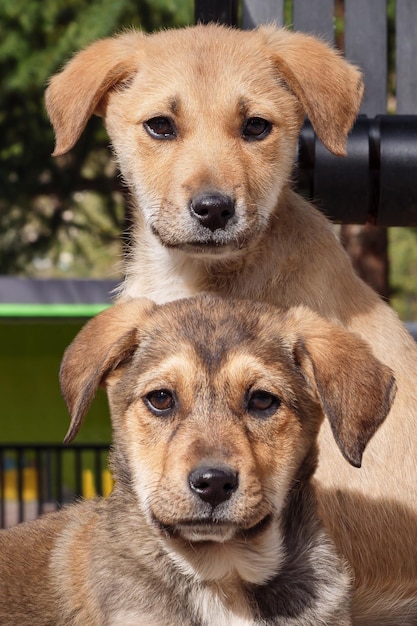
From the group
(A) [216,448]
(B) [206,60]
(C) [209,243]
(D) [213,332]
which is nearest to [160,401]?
(D) [213,332]

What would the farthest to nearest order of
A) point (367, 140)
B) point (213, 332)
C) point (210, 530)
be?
point (367, 140) → point (213, 332) → point (210, 530)

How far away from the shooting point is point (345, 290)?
4.98m

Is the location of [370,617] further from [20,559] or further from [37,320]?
[37,320]

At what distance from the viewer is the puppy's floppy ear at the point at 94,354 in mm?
3957

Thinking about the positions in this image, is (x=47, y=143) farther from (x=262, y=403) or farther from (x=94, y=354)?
(x=262, y=403)

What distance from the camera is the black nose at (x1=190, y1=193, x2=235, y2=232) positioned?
4469mm

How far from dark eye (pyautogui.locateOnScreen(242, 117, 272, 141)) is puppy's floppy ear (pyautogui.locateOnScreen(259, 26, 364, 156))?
181mm

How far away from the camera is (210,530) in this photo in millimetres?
3656

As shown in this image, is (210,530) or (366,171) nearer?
(210,530)

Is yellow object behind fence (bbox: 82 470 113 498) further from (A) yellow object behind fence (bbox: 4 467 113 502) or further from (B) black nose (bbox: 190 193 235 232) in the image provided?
(B) black nose (bbox: 190 193 235 232)

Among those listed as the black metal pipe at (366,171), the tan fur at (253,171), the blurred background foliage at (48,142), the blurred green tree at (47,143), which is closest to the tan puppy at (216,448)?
the tan fur at (253,171)

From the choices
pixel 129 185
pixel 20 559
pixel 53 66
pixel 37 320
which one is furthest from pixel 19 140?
pixel 20 559

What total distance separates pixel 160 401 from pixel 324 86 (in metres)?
1.67

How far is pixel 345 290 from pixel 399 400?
0.51 metres
